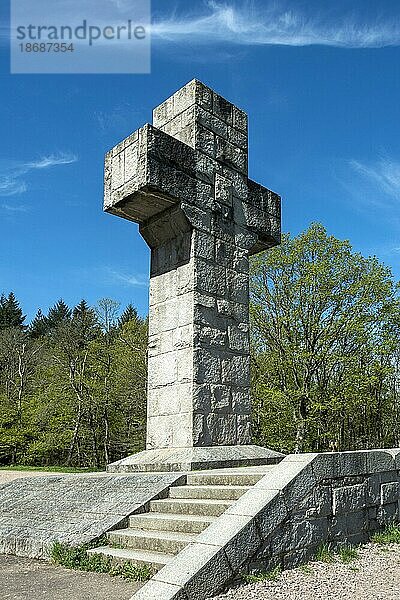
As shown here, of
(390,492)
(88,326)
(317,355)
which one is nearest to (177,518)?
(390,492)

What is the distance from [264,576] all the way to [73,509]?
7.88 ft

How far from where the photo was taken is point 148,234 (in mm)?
7660

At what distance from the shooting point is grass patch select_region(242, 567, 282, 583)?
4.10m

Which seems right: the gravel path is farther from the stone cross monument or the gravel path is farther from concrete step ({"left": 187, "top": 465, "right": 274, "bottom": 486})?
the stone cross monument

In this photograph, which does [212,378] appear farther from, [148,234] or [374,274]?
[374,274]

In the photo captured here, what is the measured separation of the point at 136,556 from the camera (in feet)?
15.3

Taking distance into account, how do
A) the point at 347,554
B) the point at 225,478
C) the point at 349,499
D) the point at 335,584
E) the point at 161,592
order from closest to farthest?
1. the point at 161,592
2. the point at 335,584
3. the point at 347,554
4. the point at 349,499
5. the point at 225,478

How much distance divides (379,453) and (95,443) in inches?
946

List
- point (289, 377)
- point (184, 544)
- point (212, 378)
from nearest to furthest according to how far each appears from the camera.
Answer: point (184, 544), point (212, 378), point (289, 377)

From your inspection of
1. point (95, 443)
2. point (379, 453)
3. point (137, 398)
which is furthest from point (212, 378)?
point (95, 443)

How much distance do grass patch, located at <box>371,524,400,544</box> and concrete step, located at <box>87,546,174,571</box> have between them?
2103 millimetres

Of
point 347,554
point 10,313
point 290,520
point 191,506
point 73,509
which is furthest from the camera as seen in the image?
point 10,313

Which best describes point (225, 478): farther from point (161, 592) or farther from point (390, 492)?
point (161, 592)

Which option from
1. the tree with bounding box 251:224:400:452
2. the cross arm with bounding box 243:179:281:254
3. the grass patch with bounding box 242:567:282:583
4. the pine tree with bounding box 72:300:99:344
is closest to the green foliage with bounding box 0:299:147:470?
the pine tree with bounding box 72:300:99:344
